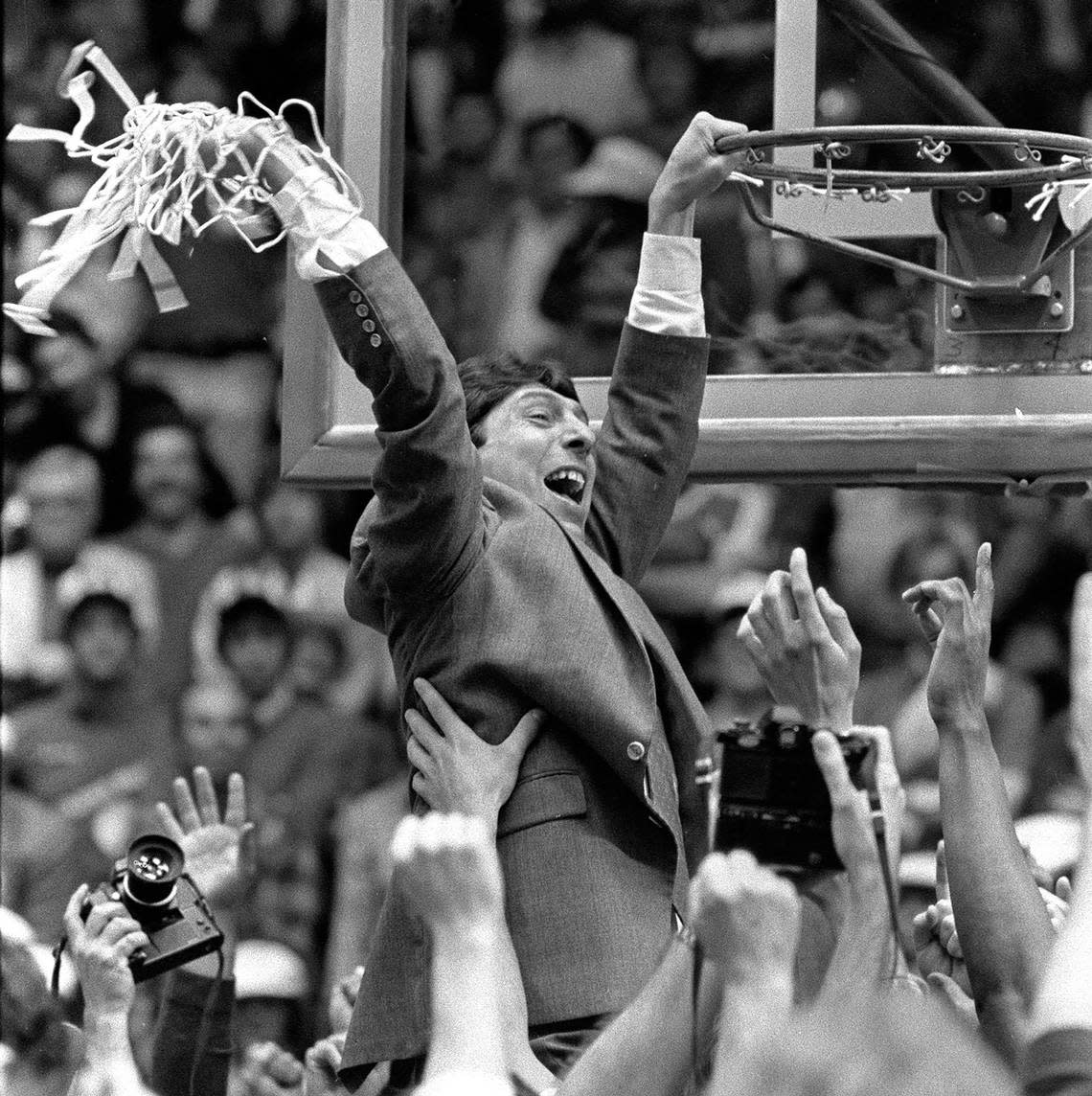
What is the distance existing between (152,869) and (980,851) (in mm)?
850

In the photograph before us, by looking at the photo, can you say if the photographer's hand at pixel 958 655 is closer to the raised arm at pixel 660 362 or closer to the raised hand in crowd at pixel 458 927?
the raised arm at pixel 660 362

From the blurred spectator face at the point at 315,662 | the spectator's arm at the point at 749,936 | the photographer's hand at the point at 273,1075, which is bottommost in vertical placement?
the photographer's hand at the point at 273,1075

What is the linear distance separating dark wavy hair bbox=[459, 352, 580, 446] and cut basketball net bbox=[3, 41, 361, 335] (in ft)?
0.91

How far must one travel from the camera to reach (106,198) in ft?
6.95

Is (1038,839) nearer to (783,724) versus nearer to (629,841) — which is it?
(629,841)

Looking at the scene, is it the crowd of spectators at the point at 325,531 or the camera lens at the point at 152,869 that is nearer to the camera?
the camera lens at the point at 152,869

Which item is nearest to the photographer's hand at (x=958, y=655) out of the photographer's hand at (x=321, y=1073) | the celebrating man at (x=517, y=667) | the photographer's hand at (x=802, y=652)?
the photographer's hand at (x=802, y=652)

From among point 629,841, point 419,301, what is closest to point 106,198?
point 419,301

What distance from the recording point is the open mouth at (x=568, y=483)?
7.41 ft

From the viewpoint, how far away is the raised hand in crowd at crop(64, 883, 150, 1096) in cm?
185

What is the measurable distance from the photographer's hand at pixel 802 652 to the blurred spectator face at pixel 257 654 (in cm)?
242

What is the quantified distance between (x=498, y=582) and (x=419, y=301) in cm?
27

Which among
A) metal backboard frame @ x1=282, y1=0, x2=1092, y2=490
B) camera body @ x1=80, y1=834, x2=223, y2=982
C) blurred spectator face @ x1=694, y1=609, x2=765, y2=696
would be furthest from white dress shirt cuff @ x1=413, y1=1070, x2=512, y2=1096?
blurred spectator face @ x1=694, y1=609, x2=765, y2=696

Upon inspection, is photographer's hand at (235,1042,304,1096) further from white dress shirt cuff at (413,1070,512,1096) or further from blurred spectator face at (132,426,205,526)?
white dress shirt cuff at (413,1070,512,1096)
